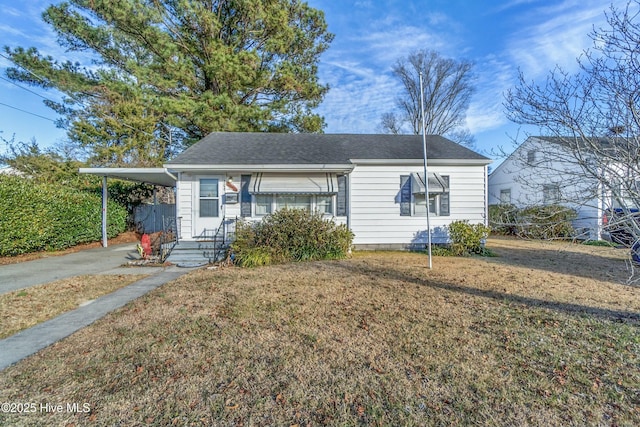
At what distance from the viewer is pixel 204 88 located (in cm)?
1856

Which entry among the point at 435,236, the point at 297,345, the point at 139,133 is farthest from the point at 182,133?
the point at 297,345

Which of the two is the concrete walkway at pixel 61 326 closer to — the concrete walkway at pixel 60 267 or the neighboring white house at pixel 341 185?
the concrete walkway at pixel 60 267

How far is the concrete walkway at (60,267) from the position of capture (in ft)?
24.6

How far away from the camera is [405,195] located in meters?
11.9

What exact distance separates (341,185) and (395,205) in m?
2.35

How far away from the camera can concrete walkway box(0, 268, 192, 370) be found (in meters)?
3.78

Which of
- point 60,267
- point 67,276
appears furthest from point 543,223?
point 60,267

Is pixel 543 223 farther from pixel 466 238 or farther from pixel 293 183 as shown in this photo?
pixel 293 183

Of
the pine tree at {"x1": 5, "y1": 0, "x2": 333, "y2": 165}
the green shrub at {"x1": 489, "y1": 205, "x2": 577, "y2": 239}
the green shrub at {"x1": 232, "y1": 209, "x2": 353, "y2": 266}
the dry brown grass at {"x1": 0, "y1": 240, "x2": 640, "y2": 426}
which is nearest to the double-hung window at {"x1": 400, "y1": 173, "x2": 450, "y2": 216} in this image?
the green shrub at {"x1": 232, "y1": 209, "x2": 353, "y2": 266}

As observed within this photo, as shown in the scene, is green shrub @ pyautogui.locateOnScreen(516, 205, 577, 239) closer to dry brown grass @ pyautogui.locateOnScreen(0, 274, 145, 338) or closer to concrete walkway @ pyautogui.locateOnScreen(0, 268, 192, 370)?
concrete walkway @ pyautogui.locateOnScreen(0, 268, 192, 370)

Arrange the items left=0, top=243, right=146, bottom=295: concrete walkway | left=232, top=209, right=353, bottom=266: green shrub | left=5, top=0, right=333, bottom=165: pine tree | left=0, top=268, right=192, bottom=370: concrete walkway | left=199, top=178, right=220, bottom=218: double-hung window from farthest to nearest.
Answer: left=5, top=0, right=333, bottom=165: pine tree < left=199, top=178, right=220, bottom=218: double-hung window < left=232, top=209, right=353, bottom=266: green shrub < left=0, top=243, right=146, bottom=295: concrete walkway < left=0, top=268, right=192, bottom=370: concrete walkway

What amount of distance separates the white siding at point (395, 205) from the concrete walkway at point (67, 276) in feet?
21.8

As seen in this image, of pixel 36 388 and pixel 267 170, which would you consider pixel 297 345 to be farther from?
pixel 267 170

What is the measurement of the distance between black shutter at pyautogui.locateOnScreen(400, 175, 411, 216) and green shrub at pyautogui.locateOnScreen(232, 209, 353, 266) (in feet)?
10.4
